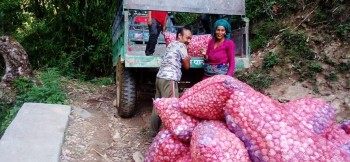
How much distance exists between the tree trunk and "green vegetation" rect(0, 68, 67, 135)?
0.14 m

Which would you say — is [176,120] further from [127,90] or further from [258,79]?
[258,79]

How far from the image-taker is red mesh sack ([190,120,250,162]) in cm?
178

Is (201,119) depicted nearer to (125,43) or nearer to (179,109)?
(179,109)

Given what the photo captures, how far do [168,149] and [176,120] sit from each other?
0.64 ft

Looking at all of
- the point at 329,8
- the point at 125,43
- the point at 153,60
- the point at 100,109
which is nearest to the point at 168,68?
the point at 153,60

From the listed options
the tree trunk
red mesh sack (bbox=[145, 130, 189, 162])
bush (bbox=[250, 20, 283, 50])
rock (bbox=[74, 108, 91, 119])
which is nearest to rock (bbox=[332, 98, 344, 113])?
bush (bbox=[250, 20, 283, 50])

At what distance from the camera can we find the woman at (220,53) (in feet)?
11.5

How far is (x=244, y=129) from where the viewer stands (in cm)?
182

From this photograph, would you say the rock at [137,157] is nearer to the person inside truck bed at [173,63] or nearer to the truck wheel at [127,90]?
the person inside truck bed at [173,63]

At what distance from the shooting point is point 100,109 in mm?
4781

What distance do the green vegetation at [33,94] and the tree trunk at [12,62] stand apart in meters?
0.14

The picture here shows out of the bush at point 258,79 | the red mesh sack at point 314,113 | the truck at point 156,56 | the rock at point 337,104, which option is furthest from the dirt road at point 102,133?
the rock at point 337,104

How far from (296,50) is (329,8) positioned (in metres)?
0.89

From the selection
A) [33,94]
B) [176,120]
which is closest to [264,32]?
[33,94]
